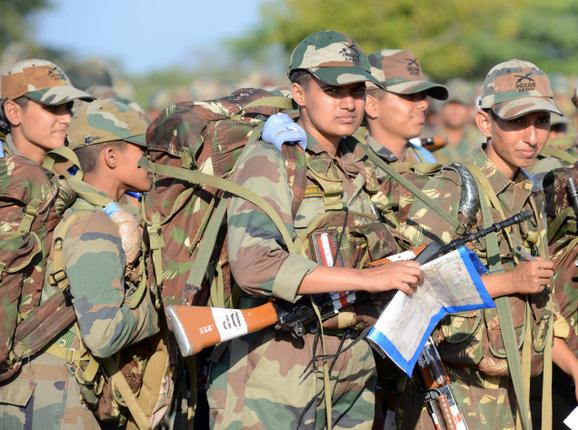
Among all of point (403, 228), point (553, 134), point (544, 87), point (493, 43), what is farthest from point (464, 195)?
point (493, 43)

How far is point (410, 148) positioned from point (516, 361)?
2.68m

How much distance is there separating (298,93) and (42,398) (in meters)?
1.88

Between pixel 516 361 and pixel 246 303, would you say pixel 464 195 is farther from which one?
pixel 246 303

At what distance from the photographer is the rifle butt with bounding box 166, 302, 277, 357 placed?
4379 millimetres

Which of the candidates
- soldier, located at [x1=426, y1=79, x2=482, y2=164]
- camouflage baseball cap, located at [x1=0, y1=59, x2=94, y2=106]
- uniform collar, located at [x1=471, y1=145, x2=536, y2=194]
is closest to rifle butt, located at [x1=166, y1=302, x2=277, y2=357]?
uniform collar, located at [x1=471, y1=145, x2=536, y2=194]

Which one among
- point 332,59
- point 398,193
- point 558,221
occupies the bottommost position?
point 558,221

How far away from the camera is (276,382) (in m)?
4.71

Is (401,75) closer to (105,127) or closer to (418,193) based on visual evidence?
(418,193)

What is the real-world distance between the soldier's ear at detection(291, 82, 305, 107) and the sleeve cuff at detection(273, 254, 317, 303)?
2.94 ft

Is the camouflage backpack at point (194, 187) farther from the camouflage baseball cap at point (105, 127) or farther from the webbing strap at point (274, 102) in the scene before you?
the camouflage baseball cap at point (105, 127)

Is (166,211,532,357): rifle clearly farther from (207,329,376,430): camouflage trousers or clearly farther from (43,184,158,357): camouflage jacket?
(43,184,158,357): camouflage jacket

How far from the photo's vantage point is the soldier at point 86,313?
486cm

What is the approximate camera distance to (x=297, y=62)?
4.93 m

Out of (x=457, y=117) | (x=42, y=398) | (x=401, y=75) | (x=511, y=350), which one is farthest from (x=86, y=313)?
(x=457, y=117)
